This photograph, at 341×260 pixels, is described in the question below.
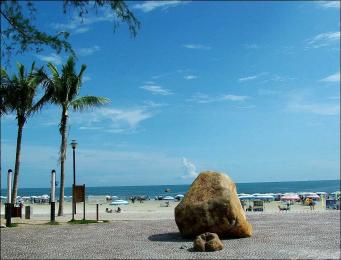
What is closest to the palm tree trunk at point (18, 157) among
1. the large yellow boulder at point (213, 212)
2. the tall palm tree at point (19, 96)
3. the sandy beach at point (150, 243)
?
the tall palm tree at point (19, 96)

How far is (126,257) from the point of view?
1239 centimetres

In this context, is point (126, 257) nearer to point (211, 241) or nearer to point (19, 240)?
point (211, 241)

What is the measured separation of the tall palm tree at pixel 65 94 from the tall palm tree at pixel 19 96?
101 cm

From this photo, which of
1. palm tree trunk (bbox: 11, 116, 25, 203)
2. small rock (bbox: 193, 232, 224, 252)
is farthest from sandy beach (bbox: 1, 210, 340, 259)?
palm tree trunk (bbox: 11, 116, 25, 203)

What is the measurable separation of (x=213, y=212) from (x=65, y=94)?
14043 millimetres

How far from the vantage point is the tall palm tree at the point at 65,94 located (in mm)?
26188

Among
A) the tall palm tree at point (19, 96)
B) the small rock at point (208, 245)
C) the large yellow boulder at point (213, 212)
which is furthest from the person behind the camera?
the tall palm tree at point (19, 96)

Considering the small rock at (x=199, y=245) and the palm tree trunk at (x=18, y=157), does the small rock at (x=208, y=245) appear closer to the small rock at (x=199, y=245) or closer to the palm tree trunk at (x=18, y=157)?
the small rock at (x=199, y=245)

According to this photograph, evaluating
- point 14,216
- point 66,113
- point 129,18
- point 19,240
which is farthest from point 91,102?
point 129,18

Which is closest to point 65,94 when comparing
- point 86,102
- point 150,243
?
point 86,102

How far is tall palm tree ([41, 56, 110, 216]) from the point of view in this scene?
2619 centimetres

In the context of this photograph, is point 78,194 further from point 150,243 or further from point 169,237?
point 150,243

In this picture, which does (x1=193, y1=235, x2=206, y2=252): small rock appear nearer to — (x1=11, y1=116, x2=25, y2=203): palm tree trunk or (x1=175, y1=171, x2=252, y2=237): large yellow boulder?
(x1=175, y1=171, x2=252, y2=237): large yellow boulder

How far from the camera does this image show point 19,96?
23.7 m
